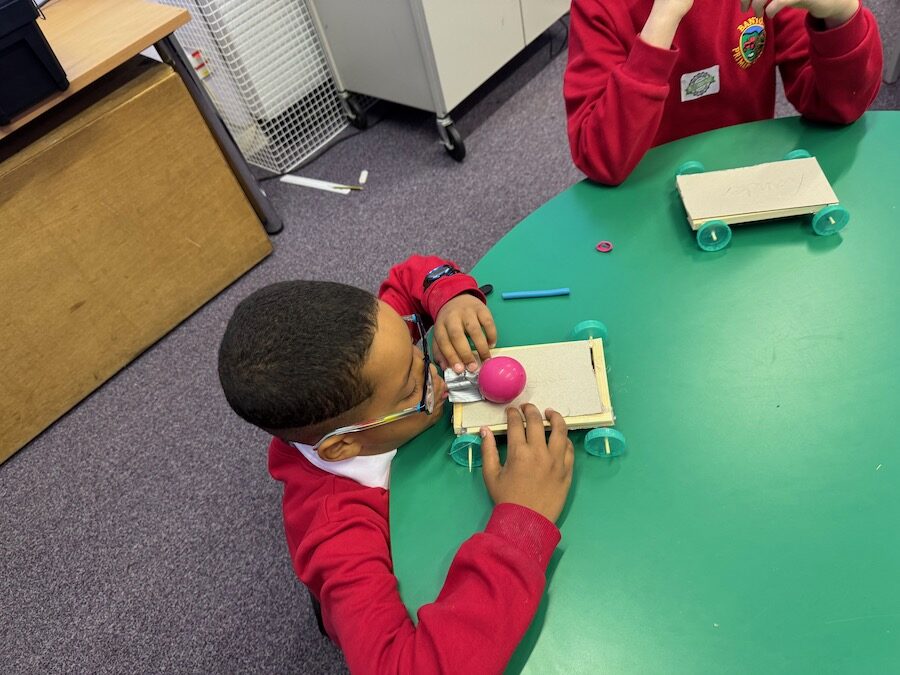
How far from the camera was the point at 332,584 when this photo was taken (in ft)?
2.15

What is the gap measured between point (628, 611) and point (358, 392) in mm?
357

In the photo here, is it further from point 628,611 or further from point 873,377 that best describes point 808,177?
point 628,611

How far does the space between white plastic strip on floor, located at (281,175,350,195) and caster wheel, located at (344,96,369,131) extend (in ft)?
1.12

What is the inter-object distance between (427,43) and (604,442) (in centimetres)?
168

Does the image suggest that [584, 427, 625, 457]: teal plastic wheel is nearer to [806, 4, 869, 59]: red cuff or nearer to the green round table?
the green round table

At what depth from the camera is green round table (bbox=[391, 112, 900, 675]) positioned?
57 centimetres

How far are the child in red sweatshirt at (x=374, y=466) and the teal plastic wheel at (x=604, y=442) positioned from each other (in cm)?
3

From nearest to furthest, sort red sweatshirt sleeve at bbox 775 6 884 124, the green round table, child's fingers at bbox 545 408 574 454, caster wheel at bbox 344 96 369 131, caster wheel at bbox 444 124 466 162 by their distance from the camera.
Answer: the green round table, child's fingers at bbox 545 408 574 454, red sweatshirt sleeve at bbox 775 6 884 124, caster wheel at bbox 444 124 466 162, caster wheel at bbox 344 96 369 131

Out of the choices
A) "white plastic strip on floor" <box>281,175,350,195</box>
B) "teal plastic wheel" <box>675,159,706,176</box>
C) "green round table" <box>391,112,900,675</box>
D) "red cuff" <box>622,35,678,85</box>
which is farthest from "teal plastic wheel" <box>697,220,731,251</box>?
"white plastic strip on floor" <box>281,175,350,195</box>

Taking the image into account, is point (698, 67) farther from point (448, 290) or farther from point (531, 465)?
point (531, 465)

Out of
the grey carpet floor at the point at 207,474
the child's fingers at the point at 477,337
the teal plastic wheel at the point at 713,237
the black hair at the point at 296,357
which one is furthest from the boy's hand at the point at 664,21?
the grey carpet floor at the point at 207,474

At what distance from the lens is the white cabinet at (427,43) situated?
6.45 feet

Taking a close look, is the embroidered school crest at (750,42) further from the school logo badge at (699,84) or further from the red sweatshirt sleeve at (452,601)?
the red sweatshirt sleeve at (452,601)

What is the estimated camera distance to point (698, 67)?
109 centimetres
